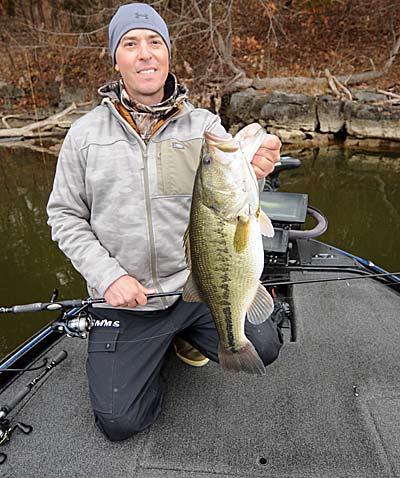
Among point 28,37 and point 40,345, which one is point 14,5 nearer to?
point 28,37

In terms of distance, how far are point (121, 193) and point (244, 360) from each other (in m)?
0.99

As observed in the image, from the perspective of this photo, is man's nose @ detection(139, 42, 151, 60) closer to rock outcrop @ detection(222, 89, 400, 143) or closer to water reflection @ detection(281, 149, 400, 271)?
water reflection @ detection(281, 149, 400, 271)

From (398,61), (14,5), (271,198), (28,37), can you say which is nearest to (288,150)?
(398,61)

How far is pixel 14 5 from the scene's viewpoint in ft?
53.0

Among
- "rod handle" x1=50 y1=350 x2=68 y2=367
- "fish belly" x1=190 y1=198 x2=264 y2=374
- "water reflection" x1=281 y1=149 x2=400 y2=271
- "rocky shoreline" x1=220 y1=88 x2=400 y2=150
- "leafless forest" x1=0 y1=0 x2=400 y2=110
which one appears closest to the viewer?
"fish belly" x1=190 y1=198 x2=264 y2=374

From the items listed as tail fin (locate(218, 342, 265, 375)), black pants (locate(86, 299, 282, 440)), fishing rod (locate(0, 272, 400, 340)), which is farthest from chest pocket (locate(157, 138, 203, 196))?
tail fin (locate(218, 342, 265, 375))

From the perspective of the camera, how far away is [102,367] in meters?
2.10

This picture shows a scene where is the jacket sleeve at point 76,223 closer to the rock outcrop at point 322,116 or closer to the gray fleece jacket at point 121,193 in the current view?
the gray fleece jacket at point 121,193

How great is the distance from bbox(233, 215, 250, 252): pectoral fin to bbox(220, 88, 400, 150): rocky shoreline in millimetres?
9800

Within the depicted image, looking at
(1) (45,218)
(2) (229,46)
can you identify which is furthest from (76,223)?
(2) (229,46)

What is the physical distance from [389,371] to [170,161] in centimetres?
176

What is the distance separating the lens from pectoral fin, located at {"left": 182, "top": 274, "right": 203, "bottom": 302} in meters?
1.80

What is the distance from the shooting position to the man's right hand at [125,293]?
192cm

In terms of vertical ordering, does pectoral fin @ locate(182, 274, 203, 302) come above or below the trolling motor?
above
